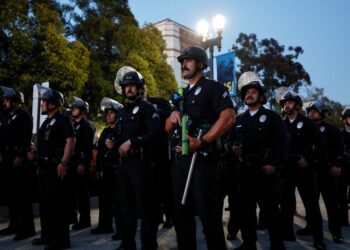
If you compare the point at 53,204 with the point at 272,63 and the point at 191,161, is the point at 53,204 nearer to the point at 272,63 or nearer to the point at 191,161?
the point at 191,161

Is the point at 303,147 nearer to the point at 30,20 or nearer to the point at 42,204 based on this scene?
the point at 42,204

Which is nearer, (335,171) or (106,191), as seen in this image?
(335,171)

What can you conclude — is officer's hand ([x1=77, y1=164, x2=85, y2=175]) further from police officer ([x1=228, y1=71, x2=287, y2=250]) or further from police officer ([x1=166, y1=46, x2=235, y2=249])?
police officer ([x1=166, y1=46, x2=235, y2=249])


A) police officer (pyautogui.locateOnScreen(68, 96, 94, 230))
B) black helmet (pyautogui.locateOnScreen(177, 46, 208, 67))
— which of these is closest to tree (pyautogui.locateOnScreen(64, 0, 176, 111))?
police officer (pyautogui.locateOnScreen(68, 96, 94, 230))

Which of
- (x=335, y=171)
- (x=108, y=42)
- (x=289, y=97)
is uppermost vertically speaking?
(x=108, y=42)

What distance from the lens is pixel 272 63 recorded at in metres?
35.5

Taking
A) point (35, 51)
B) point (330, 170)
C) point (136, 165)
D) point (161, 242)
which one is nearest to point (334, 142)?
point (330, 170)

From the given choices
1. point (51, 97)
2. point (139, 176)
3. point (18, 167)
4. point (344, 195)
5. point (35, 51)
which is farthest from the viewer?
point (35, 51)

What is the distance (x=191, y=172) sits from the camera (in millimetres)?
3445

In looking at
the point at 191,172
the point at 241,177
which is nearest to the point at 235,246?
the point at 241,177

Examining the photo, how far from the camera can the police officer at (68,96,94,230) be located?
6875 mm

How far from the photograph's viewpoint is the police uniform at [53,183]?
17.2 ft

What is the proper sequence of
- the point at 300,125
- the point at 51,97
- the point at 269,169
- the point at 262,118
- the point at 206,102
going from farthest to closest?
1. the point at 300,125
2. the point at 51,97
3. the point at 262,118
4. the point at 269,169
5. the point at 206,102

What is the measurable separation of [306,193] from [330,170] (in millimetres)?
902
